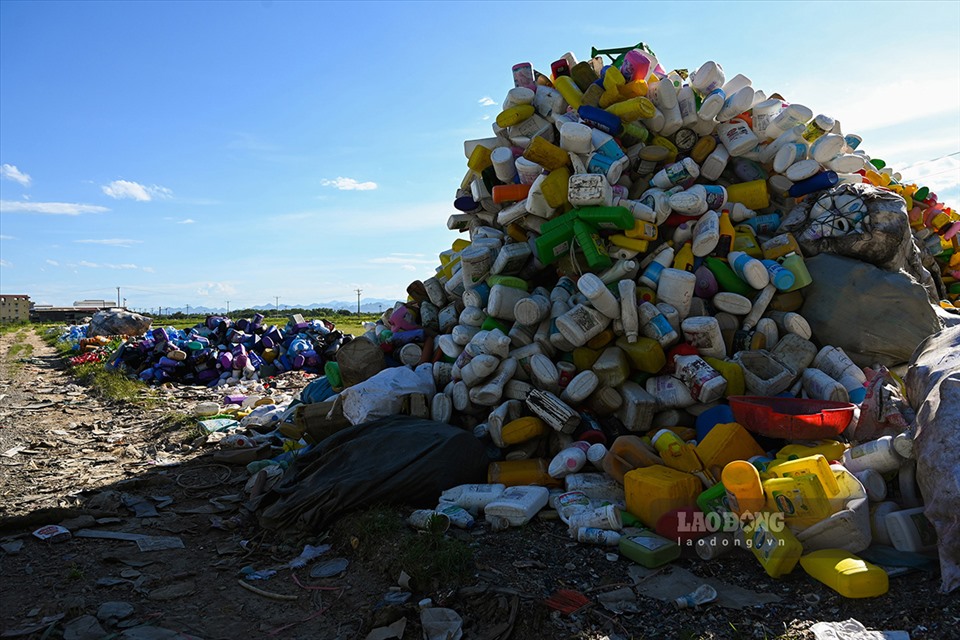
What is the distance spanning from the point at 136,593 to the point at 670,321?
11.8 ft

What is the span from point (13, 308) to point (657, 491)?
148 feet

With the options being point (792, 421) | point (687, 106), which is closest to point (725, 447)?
point (792, 421)

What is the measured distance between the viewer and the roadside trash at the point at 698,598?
2699 mm

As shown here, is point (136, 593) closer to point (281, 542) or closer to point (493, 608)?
point (281, 542)

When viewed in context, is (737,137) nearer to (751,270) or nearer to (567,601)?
(751,270)

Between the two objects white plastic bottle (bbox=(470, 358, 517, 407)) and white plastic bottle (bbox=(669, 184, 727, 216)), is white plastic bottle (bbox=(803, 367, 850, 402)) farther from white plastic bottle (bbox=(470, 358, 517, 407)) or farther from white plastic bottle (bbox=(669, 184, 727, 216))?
white plastic bottle (bbox=(470, 358, 517, 407))

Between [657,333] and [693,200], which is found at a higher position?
[693,200]

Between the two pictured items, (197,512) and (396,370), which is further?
(396,370)

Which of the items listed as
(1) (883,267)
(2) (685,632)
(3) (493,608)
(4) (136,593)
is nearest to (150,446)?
(4) (136,593)

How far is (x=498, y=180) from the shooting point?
605 cm

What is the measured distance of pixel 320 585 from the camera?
126 inches

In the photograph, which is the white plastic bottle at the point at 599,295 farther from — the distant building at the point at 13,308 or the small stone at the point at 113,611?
the distant building at the point at 13,308

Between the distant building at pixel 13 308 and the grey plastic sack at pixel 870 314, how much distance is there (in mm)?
43571

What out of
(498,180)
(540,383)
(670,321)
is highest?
(498,180)
